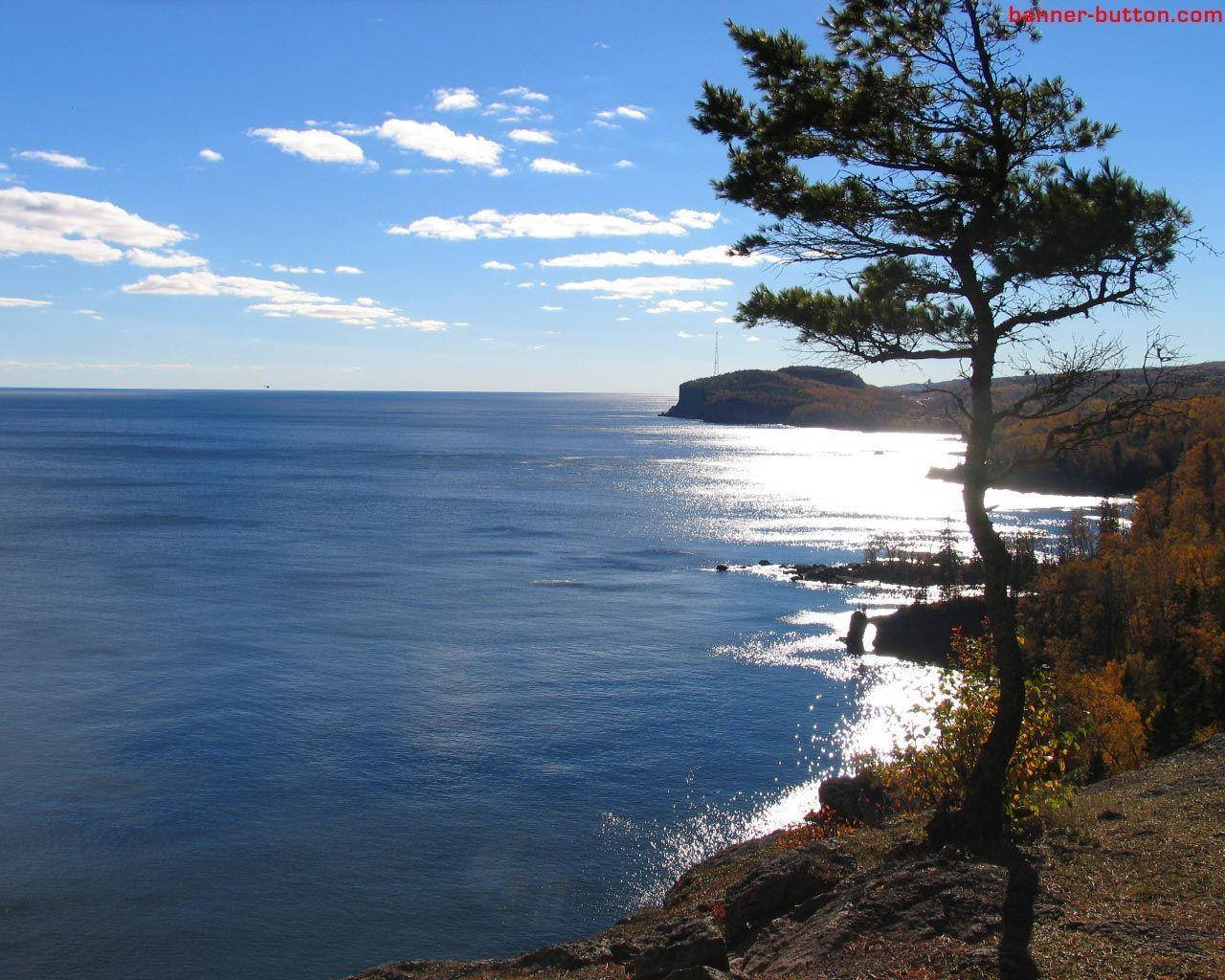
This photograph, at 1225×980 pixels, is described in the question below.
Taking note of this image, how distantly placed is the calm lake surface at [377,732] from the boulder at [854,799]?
4.57m

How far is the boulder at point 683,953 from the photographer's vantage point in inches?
656

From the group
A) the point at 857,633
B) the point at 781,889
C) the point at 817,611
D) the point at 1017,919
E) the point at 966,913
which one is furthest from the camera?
the point at 817,611

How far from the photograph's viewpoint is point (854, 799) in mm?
35438

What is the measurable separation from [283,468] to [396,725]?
14050cm

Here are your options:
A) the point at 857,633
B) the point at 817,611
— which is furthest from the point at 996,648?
the point at 817,611

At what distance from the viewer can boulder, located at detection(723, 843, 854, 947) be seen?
786 inches

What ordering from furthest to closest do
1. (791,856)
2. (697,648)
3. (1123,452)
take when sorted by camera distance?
1. (1123,452)
2. (697,648)
3. (791,856)

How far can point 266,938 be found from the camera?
31016 mm

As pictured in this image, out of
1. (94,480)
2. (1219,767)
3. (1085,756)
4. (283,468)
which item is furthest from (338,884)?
(283,468)

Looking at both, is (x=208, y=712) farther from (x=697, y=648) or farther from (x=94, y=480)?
(x=94, y=480)

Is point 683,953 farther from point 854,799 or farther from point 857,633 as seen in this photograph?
point 857,633

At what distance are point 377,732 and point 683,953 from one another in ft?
113

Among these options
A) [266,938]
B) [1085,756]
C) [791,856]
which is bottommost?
[266,938]

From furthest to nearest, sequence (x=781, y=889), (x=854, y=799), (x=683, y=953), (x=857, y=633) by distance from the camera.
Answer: (x=857, y=633) → (x=854, y=799) → (x=781, y=889) → (x=683, y=953)
